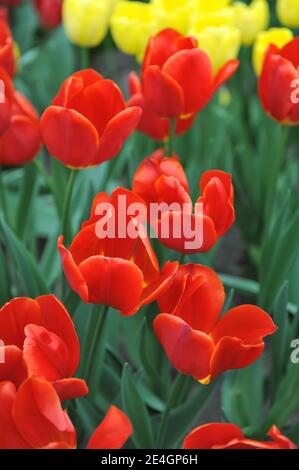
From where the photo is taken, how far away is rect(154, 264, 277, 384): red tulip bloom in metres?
0.75

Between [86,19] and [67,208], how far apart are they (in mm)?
455

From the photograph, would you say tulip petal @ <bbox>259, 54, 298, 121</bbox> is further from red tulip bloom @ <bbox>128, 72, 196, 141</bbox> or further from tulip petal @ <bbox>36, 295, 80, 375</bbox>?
tulip petal @ <bbox>36, 295, 80, 375</bbox>

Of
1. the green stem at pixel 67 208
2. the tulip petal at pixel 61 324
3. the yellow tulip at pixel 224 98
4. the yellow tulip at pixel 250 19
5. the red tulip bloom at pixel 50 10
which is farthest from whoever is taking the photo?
the yellow tulip at pixel 224 98

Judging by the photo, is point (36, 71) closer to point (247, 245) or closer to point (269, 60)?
point (247, 245)

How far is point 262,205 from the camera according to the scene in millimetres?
1668

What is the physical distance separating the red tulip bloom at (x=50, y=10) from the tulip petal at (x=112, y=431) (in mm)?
1333

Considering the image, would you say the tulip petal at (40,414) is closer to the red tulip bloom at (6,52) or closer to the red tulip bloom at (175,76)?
the red tulip bloom at (175,76)

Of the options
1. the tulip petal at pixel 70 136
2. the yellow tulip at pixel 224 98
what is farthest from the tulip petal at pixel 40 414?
the yellow tulip at pixel 224 98

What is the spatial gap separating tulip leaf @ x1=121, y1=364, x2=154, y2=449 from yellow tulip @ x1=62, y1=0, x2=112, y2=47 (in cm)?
67

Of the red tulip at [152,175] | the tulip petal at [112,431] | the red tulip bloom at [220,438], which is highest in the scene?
A: the red tulip at [152,175]

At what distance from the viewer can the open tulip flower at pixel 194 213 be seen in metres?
0.83

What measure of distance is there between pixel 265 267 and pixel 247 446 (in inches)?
24.7

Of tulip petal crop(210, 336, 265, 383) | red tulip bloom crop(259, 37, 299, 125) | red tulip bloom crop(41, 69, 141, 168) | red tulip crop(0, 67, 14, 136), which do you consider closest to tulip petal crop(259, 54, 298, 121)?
red tulip bloom crop(259, 37, 299, 125)
